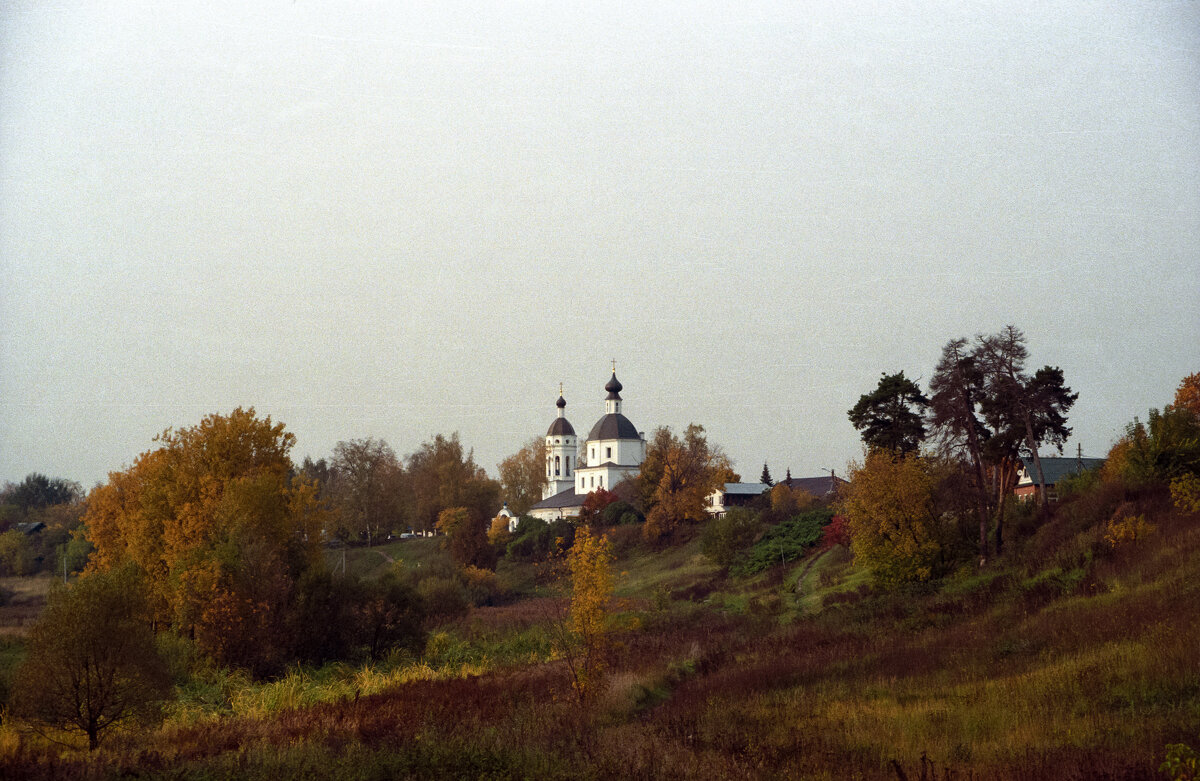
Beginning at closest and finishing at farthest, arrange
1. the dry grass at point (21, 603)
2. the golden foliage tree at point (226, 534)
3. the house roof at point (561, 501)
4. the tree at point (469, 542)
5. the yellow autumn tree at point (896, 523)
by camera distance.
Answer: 1. the golden foliage tree at point (226, 534)
2. the yellow autumn tree at point (896, 523)
3. the dry grass at point (21, 603)
4. the tree at point (469, 542)
5. the house roof at point (561, 501)

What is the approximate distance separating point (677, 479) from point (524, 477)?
55434 mm

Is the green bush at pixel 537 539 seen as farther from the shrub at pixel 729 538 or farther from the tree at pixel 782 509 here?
the shrub at pixel 729 538

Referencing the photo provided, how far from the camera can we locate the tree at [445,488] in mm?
80938

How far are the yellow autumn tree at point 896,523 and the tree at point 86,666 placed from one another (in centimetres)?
2685

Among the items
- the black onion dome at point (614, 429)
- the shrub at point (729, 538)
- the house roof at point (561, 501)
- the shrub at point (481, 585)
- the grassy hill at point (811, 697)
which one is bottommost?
the shrub at point (481, 585)

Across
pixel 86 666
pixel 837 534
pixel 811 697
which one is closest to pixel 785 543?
pixel 837 534

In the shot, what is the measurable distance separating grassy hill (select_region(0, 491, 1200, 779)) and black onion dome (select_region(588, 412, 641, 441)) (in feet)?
296

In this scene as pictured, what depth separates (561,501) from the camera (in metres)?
118

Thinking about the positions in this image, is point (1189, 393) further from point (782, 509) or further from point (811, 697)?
point (811, 697)

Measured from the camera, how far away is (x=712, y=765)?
12.6 metres

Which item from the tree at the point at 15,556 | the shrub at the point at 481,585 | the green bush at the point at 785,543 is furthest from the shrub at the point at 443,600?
the tree at the point at 15,556

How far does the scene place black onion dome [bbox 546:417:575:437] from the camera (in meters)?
139

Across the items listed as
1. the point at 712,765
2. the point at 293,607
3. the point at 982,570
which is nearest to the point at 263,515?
the point at 293,607

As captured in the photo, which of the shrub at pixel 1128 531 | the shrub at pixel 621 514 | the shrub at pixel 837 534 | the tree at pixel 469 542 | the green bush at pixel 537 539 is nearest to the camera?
the shrub at pixel 1128 531
